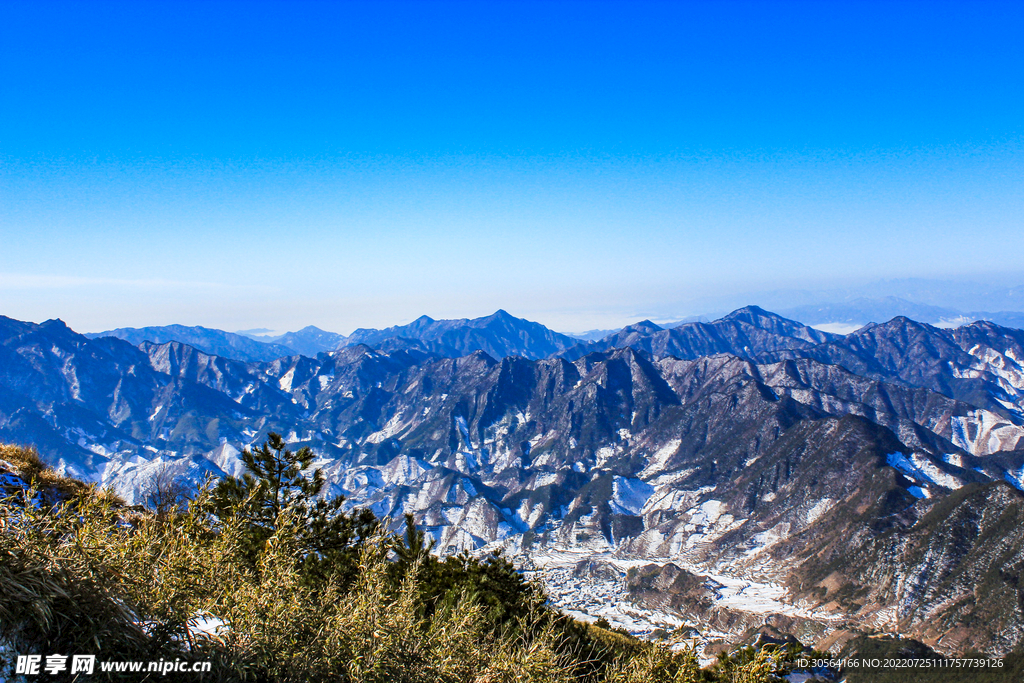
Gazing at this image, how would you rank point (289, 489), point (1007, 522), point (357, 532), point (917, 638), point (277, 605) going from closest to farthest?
1. point (277, 605)
2. point (289, 489)
3. point (357, 532)
4. point (917, 638)
5. point (1007, 522)

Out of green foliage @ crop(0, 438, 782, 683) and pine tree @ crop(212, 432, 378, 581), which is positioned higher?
green foliage @ crop(0, 438, 782, 683)

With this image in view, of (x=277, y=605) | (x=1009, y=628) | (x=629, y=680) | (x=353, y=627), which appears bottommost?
(x=1009, y=628)

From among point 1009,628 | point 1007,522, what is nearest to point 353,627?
point 1009,628

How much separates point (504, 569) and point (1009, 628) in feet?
479

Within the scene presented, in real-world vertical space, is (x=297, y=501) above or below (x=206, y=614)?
below

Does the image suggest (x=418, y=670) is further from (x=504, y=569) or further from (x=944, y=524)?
(x=944, y=524)

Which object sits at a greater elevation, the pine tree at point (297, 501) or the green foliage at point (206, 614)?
the green foliage at point (206, 614)

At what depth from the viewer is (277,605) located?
13820 mm

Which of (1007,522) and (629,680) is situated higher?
(629,680)

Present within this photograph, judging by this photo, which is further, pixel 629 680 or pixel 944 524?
pixel 944 524

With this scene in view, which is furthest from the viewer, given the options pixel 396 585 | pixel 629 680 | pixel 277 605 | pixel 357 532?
pixel 357 532

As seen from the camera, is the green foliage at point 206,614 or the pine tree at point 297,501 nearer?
the green foliage at point 206,614

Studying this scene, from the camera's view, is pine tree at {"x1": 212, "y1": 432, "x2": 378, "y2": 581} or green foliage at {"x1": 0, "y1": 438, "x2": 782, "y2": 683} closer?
green foliage at {"x1": 0, "y1": 438, "x2": 782, "y2": 683}

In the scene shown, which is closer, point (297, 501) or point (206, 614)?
point (206, 614)
